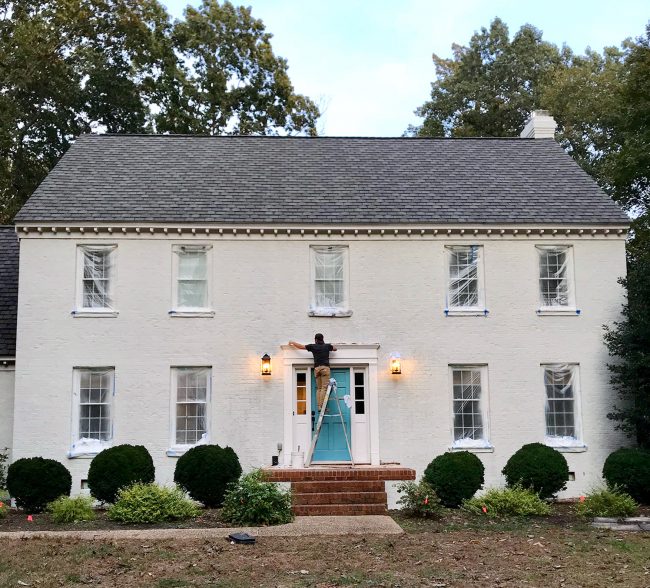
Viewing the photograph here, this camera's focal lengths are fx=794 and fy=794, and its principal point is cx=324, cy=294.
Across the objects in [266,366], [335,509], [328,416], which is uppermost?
[266,366]

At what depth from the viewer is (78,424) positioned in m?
17.2

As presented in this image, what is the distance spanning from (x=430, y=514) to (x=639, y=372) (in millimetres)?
5862

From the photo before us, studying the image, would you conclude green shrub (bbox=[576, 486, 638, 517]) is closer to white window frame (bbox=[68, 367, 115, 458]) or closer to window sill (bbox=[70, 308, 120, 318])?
white window frame (bbox=[68, 367, 115, 458])

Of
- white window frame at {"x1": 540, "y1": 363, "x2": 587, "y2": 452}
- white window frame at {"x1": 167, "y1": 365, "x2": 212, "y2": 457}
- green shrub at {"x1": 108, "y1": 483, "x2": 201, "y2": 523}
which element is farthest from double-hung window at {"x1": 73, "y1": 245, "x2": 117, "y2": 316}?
white window frame at {"x1": 540, "y1": 363, "x2": 587, "y2": 452}

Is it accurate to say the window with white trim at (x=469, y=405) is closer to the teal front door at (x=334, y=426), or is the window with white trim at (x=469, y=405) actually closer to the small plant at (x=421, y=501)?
the teal front door at (x=334, y=426)

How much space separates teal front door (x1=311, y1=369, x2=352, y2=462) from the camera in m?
17.2

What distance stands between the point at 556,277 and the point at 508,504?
5897 millimetres

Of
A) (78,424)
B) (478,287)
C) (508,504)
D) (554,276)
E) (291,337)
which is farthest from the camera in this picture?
(554,276)

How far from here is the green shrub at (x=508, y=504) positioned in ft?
47.4

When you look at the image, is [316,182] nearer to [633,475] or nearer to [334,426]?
[334,426]

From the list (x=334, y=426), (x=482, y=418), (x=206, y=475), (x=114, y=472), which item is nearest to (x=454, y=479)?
(x=482, y=418)

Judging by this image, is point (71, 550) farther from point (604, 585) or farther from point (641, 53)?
point (641, 53)

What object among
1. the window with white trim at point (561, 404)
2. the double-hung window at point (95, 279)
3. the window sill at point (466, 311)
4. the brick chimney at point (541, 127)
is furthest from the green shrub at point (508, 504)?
the brick chimney at point (541, 127)

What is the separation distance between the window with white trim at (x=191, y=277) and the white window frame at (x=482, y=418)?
574 centimetres
